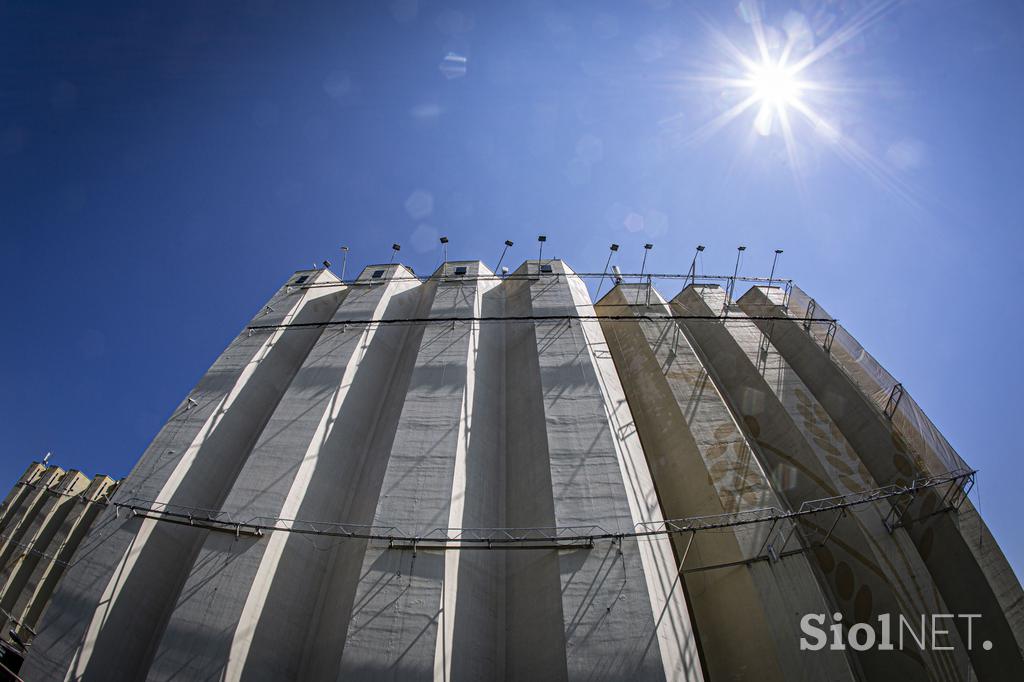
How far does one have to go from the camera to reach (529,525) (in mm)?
16219

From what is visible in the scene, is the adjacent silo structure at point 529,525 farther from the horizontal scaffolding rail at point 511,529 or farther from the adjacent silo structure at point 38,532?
the adjacent silo structure at point 38,532

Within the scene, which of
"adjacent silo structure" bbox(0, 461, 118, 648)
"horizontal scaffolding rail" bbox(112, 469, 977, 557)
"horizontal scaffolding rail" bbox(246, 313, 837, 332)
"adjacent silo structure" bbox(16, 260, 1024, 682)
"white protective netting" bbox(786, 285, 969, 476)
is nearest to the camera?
"adjacent silo structure" bbox(16, 260, 1024, 682)

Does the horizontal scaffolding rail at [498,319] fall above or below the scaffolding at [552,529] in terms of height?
above

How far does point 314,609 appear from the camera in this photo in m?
15.2

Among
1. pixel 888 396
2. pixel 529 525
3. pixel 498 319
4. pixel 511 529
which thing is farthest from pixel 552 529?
pixel 888 396

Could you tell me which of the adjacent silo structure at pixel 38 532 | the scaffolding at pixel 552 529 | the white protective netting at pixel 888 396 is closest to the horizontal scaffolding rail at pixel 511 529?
the scaffolding at pixel 552 529

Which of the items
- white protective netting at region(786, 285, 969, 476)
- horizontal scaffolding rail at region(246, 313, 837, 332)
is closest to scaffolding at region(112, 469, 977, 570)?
white protective netting at region(786, 285, 969, 476)

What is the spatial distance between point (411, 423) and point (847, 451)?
17.8m

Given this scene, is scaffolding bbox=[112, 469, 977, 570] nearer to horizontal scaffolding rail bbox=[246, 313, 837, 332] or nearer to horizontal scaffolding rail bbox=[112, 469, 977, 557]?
horizontal scaffolding rail bbox=[112, 469, 977, 557]

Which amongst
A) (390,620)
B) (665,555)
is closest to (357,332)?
(390,620)

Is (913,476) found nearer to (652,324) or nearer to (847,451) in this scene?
(847,451)

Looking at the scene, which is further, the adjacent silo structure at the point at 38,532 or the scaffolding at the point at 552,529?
the adjacent silo structure at the point at 38,532

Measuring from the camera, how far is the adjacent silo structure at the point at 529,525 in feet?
43.4

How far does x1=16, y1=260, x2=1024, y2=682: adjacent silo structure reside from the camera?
13.2m
